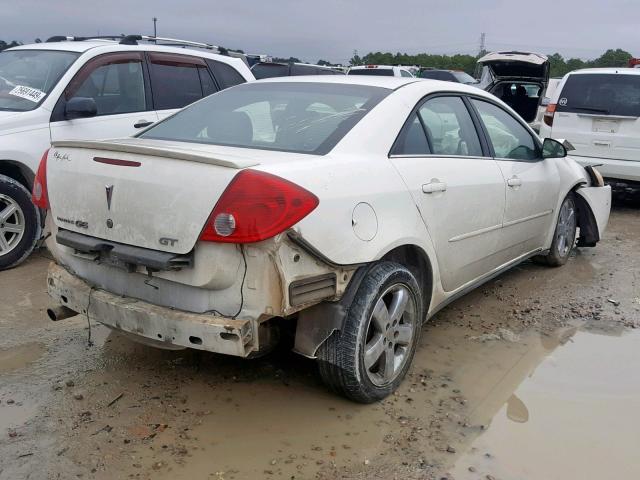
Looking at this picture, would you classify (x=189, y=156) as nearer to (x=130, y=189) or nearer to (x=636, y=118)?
(x=130, y=189)

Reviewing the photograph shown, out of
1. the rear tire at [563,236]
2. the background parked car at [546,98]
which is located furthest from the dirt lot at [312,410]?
the background parked car at [546,98]

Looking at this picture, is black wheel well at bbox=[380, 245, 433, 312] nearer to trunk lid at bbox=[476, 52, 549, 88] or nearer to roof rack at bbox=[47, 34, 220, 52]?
roof rack at bbox=[47, 34, 220, 52]

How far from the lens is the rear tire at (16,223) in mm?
5102

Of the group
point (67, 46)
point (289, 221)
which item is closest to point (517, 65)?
point (67, 46)

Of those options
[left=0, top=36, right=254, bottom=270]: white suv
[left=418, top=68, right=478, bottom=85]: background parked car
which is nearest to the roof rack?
[left=0, top=36, right=254, bottom=270]: white suv

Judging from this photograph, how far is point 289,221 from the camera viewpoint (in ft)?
8.50

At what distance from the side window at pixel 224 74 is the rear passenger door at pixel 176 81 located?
0.09 m

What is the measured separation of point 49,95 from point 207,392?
11.3 feet

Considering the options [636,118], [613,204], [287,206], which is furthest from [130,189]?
[613,204]

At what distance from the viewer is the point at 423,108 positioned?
368cm

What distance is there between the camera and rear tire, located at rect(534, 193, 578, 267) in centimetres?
555

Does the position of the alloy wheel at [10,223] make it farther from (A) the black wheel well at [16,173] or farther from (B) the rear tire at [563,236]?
(B) the rear tire at [563,236]

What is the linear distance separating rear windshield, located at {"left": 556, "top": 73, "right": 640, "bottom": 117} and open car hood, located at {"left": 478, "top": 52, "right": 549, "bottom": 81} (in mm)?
6189

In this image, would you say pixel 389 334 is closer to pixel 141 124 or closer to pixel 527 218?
pixel 527 218
